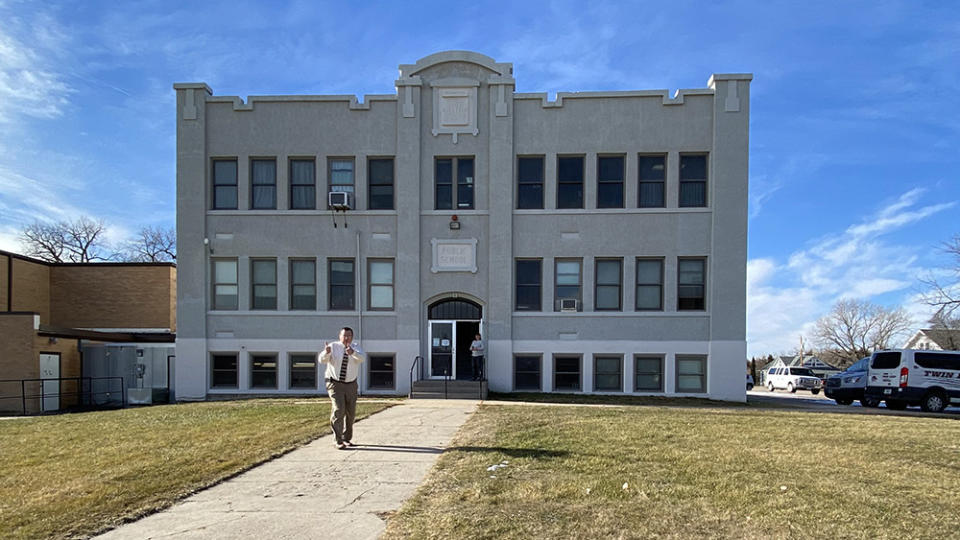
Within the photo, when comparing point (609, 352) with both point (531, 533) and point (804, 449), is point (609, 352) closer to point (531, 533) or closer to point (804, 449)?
point (804, 449)

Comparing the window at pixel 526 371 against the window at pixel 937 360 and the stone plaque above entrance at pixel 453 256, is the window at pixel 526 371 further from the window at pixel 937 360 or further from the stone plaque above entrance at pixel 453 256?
the window at pixel 937 360

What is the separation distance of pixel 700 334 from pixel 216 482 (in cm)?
1620

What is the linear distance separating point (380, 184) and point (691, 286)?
1052cm

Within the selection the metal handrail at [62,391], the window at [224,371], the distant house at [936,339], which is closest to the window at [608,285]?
A: the window at [224,371]

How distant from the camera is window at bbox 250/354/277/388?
20.8m

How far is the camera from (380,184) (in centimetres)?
2083

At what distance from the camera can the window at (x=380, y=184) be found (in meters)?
20.8

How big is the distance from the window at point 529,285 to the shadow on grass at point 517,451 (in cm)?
1140

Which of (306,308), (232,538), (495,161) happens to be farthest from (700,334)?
(232,538)

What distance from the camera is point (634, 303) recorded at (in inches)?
798

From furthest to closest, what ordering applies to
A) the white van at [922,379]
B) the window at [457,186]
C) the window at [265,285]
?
the window at [265,285], the window at [457,186], the white van at [922,379]

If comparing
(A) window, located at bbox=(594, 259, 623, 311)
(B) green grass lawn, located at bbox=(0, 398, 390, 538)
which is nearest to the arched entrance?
(A) window, located at bbox=(594, 259, 623, 311)

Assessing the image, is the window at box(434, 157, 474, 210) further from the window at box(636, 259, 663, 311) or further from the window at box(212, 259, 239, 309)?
the window at box(212, 259, 239, 309)

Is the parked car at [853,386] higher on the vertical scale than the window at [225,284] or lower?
lower
